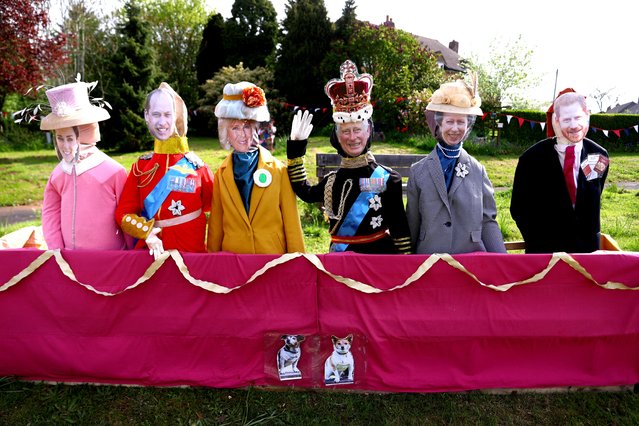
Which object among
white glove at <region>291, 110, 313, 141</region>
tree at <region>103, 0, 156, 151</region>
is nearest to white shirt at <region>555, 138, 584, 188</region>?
white glove at <region>291, 110, 313, 141</region>

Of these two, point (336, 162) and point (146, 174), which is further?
point (336, 162)

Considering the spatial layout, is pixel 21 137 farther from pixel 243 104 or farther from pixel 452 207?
pixel 452 207

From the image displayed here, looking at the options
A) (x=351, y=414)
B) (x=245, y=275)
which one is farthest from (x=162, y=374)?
(x=351, y=414)

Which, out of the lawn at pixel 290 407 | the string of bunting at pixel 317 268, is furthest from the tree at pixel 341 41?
the lawn at pixel 290 407

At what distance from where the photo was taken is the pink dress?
3.01 metres

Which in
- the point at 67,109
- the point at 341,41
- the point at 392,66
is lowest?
the point at 67,109

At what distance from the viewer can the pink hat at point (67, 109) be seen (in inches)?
116

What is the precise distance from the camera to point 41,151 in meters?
17.0

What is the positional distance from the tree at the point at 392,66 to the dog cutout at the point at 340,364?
41.8ft

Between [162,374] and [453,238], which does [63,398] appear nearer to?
[162,374]

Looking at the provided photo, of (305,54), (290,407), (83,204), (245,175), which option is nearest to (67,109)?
(83,204)

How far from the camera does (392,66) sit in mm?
15891

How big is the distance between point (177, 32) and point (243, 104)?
25.4 metres

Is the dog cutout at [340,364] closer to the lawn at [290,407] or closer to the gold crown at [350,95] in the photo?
the lawn at [290,407]
